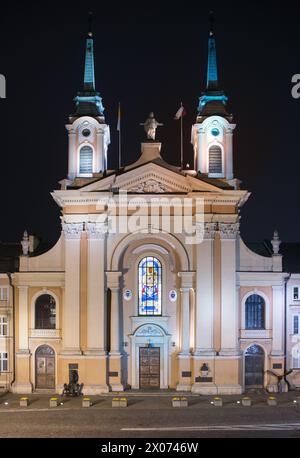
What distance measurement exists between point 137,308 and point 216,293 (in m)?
4.87

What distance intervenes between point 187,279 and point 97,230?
5986 millimetres

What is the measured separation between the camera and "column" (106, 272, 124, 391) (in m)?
48.2

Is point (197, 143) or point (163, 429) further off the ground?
point (197, 143)

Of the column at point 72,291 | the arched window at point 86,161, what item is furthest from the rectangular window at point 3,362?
the arched window at point 86,161

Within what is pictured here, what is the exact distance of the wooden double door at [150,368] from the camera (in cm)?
4900

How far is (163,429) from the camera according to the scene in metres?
37.5

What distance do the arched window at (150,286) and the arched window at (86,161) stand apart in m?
6.46

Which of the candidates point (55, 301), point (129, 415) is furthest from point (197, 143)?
point (129, 415)

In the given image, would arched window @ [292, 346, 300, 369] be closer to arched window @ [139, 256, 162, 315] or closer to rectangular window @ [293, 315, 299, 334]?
rectangular window @ [293, 315, 299, 334]

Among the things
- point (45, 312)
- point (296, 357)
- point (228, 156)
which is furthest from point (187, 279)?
point (45, 312)

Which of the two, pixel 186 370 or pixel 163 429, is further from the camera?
pixel 186 370

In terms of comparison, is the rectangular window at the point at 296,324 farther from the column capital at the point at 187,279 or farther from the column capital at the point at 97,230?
the column capital at the point at 97,230

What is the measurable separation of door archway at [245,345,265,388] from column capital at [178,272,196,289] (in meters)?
5.32

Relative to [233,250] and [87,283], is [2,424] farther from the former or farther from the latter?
[233,250]
